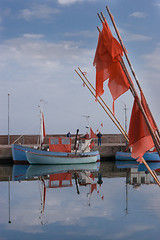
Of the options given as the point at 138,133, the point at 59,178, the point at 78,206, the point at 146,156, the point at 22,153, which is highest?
the point at 138,133

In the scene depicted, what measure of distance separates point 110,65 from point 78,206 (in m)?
9.42

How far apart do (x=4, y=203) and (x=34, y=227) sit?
14.6 feet

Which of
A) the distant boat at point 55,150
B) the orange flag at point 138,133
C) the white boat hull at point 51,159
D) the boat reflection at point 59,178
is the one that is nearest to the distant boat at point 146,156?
the distant boat at point 55,150

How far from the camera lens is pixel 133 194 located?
1714cm

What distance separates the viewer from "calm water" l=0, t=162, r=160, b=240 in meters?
10.9

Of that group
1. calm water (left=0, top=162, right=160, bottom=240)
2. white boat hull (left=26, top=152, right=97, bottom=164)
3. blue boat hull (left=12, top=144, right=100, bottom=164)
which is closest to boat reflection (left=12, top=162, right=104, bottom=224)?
calm water (left=0, top=162, right=160, bottom=240)

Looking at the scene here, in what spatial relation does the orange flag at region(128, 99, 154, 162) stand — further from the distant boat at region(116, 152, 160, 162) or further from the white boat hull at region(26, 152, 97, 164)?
the distant boat at region(116, 152, 160, 162)

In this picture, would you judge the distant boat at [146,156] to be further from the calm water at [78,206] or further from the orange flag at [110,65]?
the orange flag at [110,65]

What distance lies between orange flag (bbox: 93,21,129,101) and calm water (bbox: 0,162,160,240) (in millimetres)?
5315

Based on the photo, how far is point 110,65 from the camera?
6492 mm

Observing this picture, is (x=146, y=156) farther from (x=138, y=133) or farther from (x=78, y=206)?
(x=138, y=133)

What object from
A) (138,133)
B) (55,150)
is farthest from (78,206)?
(55,150)

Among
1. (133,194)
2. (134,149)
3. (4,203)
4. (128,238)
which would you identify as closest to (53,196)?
(4,203)

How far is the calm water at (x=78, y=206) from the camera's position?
1089 cm
